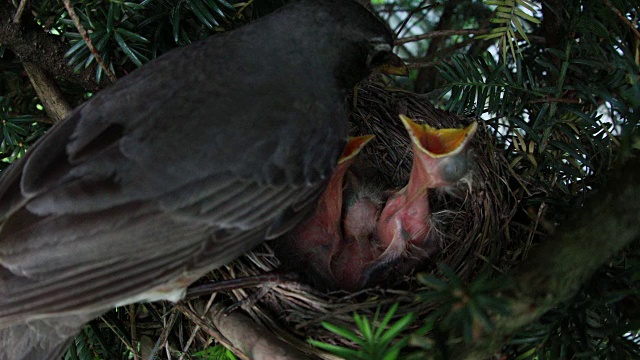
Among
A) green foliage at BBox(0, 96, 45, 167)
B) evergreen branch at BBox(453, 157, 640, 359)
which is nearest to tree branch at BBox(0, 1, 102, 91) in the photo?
green foliage at BBox(0, 96, 45, 167)

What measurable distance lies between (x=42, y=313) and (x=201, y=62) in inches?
25.4

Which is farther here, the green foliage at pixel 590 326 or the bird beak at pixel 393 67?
the bird beak at pixel 393 67

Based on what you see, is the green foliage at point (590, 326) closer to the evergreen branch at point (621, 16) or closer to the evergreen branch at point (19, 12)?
the evergreen branch at point (621, 16)

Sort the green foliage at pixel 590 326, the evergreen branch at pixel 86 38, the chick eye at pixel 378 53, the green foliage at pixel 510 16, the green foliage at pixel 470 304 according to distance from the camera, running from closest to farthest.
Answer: the green foliage at pixel 470 304 < the green foliage at pixel 590 326 < the evergreen branch at pixel 86 38 < the green foliage at pixel 510 16 < the chick eye at pixel 378 53

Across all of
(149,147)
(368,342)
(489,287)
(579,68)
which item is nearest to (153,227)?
(149,147)

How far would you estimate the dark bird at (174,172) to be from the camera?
46.4 inches

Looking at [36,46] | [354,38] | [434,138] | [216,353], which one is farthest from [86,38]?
[434,138]

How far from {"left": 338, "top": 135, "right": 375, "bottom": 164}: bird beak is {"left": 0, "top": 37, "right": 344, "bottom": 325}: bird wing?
12 cm

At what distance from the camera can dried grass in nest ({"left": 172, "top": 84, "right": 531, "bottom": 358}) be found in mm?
1344

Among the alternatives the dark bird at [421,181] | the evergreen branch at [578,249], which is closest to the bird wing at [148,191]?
the dark bird at [421,181]

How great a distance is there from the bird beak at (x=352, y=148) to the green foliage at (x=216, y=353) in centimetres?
53

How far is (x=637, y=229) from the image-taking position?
85 centimetres

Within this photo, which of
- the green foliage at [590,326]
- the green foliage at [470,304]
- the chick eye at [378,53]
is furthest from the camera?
the chick eye at [378,53]

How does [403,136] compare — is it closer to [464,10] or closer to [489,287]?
[464,10]
